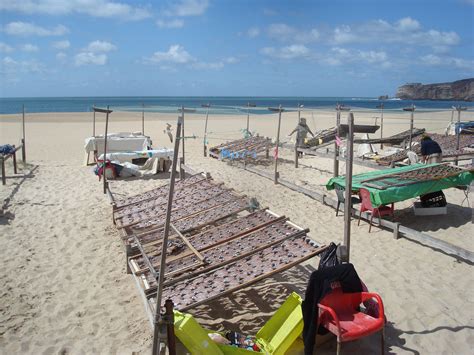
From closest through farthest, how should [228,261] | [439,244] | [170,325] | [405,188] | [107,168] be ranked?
[170,325], [228,261], [439,244], [405,188], [107,168]

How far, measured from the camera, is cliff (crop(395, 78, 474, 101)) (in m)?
93.2

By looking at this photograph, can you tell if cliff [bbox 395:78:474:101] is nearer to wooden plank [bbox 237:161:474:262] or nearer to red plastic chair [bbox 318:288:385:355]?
wooden plank [bbox 237:161:474:262]

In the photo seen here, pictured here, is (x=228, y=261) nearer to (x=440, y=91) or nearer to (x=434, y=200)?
(x=434, y=200)

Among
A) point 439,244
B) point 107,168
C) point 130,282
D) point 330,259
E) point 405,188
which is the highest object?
point 405,188

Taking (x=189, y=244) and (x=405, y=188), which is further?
(x=405, y=188)

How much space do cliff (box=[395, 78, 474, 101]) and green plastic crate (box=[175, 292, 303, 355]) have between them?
9892 centimetres

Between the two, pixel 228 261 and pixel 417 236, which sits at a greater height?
pixel 228 261

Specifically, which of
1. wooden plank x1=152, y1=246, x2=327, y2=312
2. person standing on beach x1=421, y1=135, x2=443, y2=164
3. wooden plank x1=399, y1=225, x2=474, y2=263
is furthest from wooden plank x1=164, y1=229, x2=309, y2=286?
person standing on beach x1=421, y1=135, x2=443, y2=164

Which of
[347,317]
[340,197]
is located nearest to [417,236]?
[340,197]

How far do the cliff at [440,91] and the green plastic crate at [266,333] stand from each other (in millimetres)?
98918

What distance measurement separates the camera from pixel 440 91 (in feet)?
330

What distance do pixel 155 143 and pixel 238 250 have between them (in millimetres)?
15092

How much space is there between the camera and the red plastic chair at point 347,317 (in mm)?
3631

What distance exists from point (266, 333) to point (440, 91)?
10963cm
